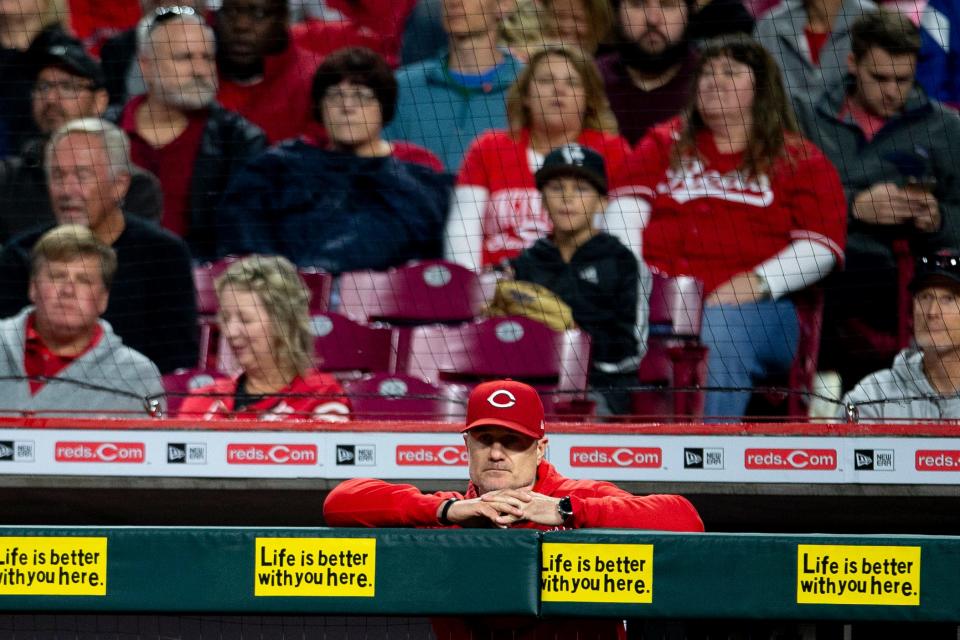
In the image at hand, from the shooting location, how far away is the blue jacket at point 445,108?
26.6ft

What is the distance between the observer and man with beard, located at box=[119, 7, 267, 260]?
798 centimetres

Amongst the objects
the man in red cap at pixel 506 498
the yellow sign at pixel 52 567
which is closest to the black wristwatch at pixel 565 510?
the man in red cap at pixel 506 498

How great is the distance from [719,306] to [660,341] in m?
0.41

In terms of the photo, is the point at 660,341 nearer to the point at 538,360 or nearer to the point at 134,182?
the point at 538,360

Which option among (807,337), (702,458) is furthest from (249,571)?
(807,337)

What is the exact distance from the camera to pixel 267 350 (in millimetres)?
6809

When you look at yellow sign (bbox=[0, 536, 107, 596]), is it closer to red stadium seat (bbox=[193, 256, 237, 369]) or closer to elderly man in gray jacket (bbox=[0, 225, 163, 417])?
elderly man in gray jacket (bbox=[0, 225, 163, 417])

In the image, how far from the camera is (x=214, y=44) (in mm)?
8266

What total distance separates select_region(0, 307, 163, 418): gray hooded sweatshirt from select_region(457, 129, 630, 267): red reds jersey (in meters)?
1.85

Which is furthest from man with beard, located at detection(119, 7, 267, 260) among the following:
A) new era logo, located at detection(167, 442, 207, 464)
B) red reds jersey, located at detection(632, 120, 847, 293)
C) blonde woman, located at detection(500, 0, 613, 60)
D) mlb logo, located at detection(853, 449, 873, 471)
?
mlb logo, located at detection(853, 449, 873, 471)

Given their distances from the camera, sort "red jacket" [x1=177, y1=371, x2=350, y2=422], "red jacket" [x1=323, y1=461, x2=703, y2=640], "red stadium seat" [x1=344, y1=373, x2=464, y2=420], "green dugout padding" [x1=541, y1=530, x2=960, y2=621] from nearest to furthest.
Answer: "green dugout padding" [x1=541, y1=530, x2=960, y2=621], "red jacket" [x1=323, y1=461, x2=703, y2=640], "red jacket" [x1=177, y1=371, x2=350, y2=422], "red stadium seat" [x1=344, y1=373, x2=464, y2=420]

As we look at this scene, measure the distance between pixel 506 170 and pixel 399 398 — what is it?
150 centimetres

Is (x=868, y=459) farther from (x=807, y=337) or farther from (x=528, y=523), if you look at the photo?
(x=528, y=523)

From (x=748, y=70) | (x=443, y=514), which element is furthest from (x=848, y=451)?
(x=443, y=514)
